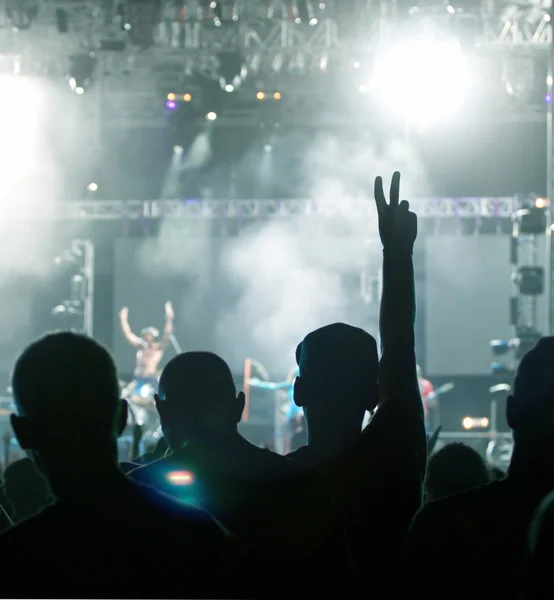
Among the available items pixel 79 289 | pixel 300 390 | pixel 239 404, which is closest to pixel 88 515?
pixel 300 390

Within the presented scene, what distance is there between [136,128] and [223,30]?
4.26 metres

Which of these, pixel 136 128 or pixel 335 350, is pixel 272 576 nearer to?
pixel 335 350

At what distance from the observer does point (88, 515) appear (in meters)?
1.32

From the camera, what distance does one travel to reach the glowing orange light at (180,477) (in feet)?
6.44

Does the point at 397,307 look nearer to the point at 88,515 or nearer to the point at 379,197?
the point at 379,197

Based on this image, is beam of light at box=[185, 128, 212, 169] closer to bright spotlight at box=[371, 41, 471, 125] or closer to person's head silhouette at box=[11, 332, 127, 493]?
bright spotlight at box=[371, 41, 471, 125]

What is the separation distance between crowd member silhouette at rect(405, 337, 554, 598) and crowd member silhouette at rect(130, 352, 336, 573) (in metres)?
0.21

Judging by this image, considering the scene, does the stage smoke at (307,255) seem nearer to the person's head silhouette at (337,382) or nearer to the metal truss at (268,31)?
the metal truss at (268,31)

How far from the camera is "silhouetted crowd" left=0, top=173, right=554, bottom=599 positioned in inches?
51.4

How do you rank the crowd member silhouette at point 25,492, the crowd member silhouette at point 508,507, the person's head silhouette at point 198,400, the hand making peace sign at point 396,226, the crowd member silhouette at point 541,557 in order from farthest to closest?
the crowd member silhouette at point 25,492 < the hand making peace sign at point 396,226 < the person's head silhouette at point 198,400 < the crowd member silhouette at point 508,507 < the crowd member silhouette at point 541,557

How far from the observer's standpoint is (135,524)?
132 centimetres

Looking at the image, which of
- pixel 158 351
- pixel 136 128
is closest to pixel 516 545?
pixel 158 351

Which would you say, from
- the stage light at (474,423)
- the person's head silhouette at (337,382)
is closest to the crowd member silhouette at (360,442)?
the person's head silhouette at (337,382)

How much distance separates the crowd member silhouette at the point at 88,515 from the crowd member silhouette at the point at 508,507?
476 mm
